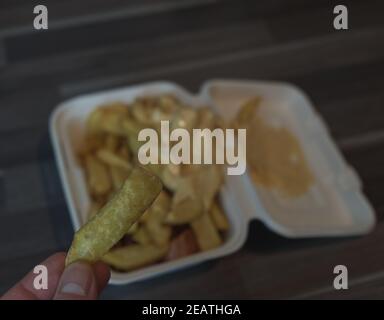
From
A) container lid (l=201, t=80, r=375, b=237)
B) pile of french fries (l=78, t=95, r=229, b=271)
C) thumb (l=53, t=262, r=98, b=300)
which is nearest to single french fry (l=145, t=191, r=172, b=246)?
pile of french fries (l=78, t=95, r=229, b=271)

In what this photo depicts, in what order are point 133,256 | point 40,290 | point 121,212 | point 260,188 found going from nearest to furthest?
point 121,212 < point 40,290 < point 133,256 < point 260,188

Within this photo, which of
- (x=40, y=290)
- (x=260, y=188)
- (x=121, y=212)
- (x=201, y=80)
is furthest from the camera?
(x=201, y=80)

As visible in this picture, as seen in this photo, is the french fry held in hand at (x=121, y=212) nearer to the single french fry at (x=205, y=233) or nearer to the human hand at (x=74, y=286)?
the human hand at (x=74, y=286)

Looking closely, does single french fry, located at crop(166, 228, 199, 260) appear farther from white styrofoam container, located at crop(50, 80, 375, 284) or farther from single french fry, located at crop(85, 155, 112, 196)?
single french fry, located at crop(85, 155, 112, 196)

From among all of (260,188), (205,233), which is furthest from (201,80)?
(205,233)

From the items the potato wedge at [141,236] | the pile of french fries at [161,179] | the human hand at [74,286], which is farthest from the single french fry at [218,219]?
the human hand at [74,286]

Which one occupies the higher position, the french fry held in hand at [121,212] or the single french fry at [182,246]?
the french fry held in hand at [121,212]

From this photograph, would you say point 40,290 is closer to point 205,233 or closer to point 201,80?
point 205,233
